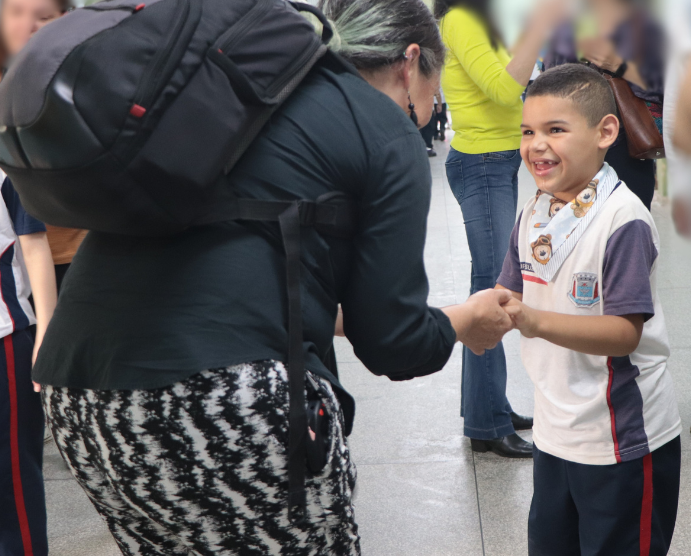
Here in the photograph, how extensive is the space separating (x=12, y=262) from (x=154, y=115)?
1.27 metres

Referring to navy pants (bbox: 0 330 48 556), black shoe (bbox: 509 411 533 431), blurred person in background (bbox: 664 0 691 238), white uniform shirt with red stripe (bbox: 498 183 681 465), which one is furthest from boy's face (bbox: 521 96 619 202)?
black shoe (bbox: 509 411 533 431)

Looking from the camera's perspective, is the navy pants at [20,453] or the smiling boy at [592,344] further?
the navy pants at [20,453]

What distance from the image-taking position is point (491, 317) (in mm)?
1643

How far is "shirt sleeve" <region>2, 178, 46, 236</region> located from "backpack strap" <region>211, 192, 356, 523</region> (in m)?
1.15

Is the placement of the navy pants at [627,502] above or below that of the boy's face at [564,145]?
below

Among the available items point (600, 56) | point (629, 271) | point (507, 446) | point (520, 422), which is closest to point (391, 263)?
point (629, 271)

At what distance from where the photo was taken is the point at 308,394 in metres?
1.19

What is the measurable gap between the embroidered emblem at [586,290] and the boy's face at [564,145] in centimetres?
19

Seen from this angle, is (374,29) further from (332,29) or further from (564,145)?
(564,145)

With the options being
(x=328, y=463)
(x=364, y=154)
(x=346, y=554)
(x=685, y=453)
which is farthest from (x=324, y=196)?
(x=685, y=453)

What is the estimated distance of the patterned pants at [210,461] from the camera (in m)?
1.11

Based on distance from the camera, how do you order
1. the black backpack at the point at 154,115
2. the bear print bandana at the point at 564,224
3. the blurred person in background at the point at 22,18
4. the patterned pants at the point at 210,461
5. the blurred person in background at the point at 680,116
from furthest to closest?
the blurred person in background at the point at 22,18 → the bear print bandana at the point at 564,224 → the patterned pants at the point at 210,461 → the black backpack at the point at 154,115 → the blurred person in background at the point at 680,116

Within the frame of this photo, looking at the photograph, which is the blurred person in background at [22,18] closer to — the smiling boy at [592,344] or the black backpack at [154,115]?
the black backpack at [154,115]

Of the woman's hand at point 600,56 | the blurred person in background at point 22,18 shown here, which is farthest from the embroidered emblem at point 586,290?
the blurred person in background at point 22,18
